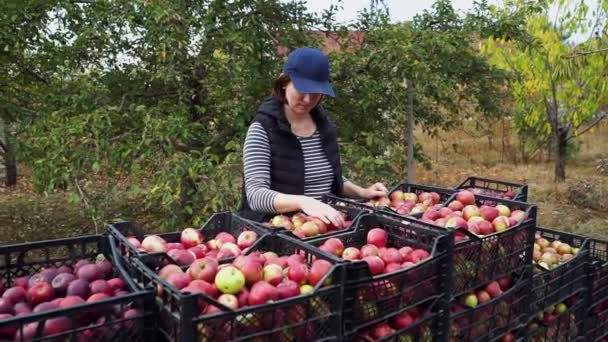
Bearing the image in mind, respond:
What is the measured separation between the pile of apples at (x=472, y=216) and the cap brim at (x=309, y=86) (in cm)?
64

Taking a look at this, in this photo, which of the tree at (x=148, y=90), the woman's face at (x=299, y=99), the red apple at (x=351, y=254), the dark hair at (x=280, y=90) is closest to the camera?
the red apple at (x=351, y=254)

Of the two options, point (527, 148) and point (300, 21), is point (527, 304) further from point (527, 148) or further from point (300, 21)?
point (527, 148)

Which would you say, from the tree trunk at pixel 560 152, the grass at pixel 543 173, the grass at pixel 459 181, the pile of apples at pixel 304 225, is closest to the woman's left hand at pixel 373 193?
the pile of apples at pixel 304 225

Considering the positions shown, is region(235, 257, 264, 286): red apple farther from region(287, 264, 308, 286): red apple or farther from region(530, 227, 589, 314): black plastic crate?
region(530, 227, 589, 314): black plastic crate

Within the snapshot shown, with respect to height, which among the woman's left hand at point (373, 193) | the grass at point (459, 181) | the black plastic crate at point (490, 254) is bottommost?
the grass at point (459, 181)

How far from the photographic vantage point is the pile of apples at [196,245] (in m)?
1.71

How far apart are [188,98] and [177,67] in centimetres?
40

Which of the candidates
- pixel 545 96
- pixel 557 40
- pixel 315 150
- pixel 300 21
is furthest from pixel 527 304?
pixel 545 96

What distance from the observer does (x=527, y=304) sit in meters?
2.13

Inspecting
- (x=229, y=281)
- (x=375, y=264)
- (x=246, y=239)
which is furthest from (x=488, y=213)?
(x=229, y=281)

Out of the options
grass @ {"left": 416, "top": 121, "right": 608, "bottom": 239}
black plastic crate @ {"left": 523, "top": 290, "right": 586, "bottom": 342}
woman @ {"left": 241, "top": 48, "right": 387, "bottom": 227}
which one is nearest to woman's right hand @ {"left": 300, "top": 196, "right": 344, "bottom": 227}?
woman @ {"left": 241, "top": 48, "right": 387, "bottom": 227}

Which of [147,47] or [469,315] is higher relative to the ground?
[147,47]

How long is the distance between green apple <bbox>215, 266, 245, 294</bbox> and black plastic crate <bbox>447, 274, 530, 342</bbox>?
0.73m

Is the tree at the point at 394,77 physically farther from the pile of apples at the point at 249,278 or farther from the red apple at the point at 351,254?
the pile of apples at the point at 249,278
